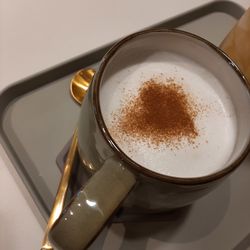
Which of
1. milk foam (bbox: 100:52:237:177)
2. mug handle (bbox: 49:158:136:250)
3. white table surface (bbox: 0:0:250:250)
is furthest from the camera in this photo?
white table surface (bbox: 0:0:250:250)

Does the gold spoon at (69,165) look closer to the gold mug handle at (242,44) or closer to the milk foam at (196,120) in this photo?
the milk foam at (196,120)

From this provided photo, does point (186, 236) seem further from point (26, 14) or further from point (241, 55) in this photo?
point (26, 14)

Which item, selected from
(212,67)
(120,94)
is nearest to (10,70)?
(120,94)

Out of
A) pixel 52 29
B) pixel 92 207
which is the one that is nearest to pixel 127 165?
pixel 92 207

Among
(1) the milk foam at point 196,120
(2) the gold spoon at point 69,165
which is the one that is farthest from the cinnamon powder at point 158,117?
(2) the gold spoon at point 69,165

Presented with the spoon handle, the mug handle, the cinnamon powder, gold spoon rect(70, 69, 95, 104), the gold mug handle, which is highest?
the gold mug handle

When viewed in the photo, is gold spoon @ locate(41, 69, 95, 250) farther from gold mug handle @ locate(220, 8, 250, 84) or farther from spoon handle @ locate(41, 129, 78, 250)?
gold mug handle @ locate(220, 8, 250, 84)

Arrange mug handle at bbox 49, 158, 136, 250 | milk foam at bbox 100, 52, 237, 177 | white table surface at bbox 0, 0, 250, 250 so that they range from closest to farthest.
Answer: mug handle at bbox 49, 158, 136, 250
milk foam at bbox 100, 52, 237, 177
white table surface at bbox 0, 0, 250, 250

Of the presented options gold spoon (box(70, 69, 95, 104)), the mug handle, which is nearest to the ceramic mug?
the mug handle

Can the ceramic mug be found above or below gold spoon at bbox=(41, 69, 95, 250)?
above
